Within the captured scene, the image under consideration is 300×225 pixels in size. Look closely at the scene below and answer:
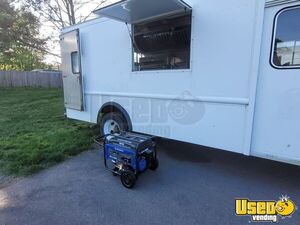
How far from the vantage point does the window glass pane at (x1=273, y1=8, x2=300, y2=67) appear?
2.05 metres

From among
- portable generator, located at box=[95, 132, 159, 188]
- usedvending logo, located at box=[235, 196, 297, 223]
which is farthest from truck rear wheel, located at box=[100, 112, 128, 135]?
usedvending logo, located at box=[235, 196, 297, 223]

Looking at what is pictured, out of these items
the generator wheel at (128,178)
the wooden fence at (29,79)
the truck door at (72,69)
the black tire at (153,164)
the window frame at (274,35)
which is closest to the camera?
the window frame at (274,35)

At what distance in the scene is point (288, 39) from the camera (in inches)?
82.4

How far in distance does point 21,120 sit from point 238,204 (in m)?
6.70

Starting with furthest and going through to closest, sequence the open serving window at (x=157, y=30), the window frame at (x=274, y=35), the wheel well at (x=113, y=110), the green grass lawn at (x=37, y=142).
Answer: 1. the wheel well at (x=113, y=110)
2. the green grass lawn at (x=37, y=142)
3. the open serving window at (x=157, y=30)
4. the window frame at (x=274, y=35)

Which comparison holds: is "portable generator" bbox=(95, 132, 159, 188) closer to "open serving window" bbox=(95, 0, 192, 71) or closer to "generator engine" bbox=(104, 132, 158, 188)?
"generator engine" bbox=(104, 132, 158, 188)

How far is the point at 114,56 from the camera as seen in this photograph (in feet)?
12.0

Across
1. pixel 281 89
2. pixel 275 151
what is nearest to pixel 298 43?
pixel 281 89

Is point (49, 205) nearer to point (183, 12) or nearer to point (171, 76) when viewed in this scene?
point (171, 76)

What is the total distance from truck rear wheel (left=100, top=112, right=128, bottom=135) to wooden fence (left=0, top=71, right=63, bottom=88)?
14763 millimetres

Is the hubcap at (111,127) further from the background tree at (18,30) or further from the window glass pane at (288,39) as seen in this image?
the background tree at (18,30)

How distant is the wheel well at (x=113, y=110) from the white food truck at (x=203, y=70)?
20 millimetres

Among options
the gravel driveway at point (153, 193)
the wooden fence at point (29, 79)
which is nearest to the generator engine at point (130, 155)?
the gravel driveway at point (153, 193)

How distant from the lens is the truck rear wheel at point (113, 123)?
3874 mm
